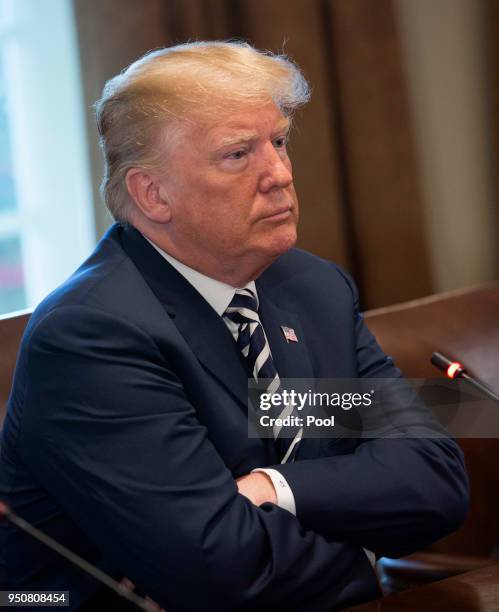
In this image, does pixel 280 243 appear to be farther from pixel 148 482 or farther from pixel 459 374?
pixel 148 482

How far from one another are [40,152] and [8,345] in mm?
1093

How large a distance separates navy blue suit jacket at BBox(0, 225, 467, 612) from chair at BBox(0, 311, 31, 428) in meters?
0.27

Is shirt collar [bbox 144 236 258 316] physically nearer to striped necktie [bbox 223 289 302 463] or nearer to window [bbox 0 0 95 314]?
striped necktie [bbox 223 289 302 463]

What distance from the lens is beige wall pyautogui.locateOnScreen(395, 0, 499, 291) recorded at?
134 inches

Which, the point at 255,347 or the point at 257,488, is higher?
the point at 255,347

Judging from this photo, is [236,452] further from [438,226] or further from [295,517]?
[438,226]

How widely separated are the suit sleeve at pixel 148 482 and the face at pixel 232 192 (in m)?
0.28

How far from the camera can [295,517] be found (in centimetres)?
166

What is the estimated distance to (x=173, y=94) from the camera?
1771mm

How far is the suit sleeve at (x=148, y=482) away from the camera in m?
1.53

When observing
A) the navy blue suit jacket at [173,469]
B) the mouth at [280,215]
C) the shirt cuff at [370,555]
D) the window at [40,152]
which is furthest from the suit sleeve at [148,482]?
the window at [40,152]

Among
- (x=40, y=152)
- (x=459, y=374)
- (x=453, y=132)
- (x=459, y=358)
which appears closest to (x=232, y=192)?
(x=459, y=374)

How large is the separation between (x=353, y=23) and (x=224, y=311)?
143 centimetres

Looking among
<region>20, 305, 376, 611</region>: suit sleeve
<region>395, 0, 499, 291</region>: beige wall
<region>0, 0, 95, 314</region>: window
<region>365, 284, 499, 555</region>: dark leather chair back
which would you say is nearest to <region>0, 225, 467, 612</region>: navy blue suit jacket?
<region>20, 305, 376, 611</region>: suit sleeve
